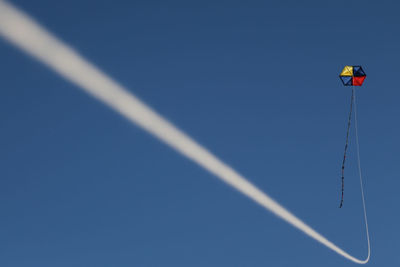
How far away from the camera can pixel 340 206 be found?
151 ft

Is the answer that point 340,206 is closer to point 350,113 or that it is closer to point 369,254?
point 369,254

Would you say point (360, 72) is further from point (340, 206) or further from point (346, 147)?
point (340, 206)

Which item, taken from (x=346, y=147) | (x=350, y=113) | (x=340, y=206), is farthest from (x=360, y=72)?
(x=340, y=206)

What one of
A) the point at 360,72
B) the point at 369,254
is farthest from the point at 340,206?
the point at 360,72

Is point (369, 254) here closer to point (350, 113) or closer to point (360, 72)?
point (350, 113)

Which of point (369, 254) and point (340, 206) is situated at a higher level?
point (340, 206)

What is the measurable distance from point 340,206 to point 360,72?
20.4m

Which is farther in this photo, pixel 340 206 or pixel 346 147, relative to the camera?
pixel 346 147

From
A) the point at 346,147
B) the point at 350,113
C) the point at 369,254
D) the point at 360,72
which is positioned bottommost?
the point at 369,254

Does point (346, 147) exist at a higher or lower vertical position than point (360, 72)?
lower

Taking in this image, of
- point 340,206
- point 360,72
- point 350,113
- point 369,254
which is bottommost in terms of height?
point 369,254

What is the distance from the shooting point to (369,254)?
4609cm

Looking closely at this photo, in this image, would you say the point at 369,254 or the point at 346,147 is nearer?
the point at 369,254

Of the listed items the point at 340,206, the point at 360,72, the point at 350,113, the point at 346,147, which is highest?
the point at 360,72
